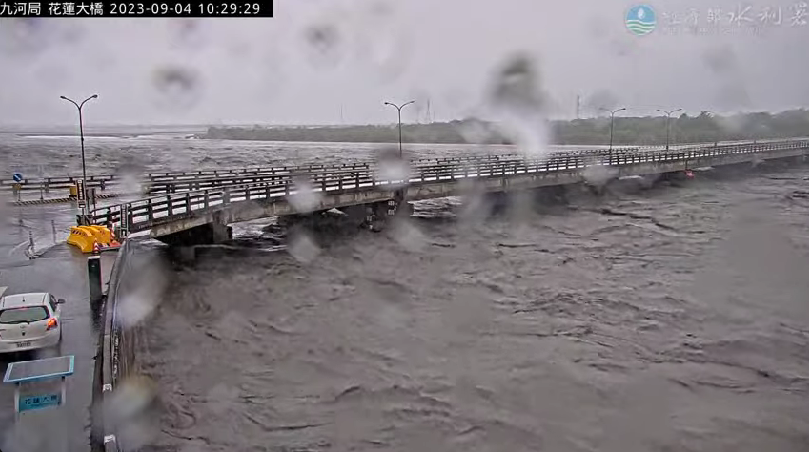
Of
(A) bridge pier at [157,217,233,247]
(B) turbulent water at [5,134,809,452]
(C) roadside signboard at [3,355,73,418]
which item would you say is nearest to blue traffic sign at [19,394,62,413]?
(C) roadside signboard at [3,355,73,418]

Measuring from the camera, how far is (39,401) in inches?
318

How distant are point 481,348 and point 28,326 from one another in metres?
9.86

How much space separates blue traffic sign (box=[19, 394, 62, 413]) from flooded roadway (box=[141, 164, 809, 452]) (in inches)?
119

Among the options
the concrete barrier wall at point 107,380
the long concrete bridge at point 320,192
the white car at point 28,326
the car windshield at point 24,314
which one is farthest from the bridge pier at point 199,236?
the car windshield at point 24,314

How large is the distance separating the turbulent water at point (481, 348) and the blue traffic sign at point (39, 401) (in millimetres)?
2697

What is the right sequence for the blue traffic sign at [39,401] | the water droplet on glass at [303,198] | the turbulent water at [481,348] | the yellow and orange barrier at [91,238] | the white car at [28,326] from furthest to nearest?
the water droplet on glass at [303,198] < the yellow and orange barrier at [91,238] < the turbulent water at [481,348] < the white car at [28,326] < the blue traffic sign at [39,401]

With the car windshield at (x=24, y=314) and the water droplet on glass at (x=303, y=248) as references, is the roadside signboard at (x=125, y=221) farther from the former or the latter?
the car windshield at (x=24, y=314)

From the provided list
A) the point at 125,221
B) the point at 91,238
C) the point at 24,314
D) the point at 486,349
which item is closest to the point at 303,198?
the point at 125,221

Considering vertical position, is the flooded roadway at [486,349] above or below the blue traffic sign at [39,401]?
below

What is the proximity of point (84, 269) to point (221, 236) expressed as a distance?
33.0 ft

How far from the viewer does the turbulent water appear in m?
11.8

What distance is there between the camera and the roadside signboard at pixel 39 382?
7750 millimetres

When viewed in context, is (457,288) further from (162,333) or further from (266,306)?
(162,333)

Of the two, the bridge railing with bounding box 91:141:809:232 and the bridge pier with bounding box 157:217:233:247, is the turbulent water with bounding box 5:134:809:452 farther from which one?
the bridge railing with bounding box 91:141:809:232
